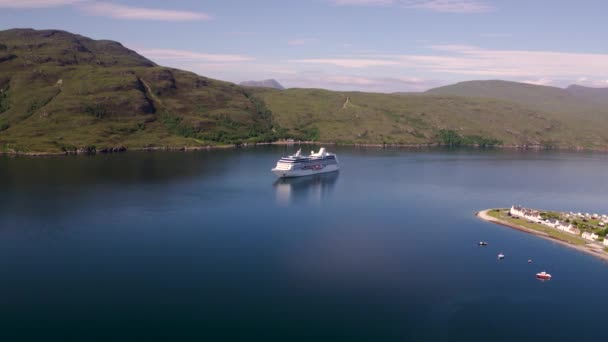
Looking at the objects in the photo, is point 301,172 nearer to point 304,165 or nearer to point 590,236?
point 304,165

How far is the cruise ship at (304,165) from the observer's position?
509 feet

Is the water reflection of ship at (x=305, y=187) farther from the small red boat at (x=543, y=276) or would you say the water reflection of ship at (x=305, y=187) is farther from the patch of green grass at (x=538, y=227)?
the small red boat at (x=543, y=276)

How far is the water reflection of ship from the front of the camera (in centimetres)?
12412

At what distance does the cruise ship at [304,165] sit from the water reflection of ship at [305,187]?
7.89 ft

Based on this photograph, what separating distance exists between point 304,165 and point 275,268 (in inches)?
3882

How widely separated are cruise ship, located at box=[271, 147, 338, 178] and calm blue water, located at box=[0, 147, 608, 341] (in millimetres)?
25088

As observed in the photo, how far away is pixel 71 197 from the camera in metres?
110

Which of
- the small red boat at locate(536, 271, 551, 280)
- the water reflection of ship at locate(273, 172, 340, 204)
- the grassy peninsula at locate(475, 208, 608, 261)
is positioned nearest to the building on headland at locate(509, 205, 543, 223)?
the grassy peninsula at locate(475, 208, 608, 261)

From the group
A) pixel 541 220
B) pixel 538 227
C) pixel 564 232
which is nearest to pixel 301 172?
pixel 541 220

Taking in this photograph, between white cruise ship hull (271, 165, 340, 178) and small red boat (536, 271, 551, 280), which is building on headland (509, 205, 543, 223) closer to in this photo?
small red boat (536, 271, 551, 280)

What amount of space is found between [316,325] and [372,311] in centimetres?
751

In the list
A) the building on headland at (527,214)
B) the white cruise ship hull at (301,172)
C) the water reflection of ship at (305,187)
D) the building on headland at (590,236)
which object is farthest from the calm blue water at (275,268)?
the white cruise ship hull at (301,172)

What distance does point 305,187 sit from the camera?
14175 centimetres

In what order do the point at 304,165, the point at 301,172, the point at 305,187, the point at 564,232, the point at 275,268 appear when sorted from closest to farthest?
the point at 275,268
the point at 564,232
the point at 305,187
the point at 301,172
the point at 304,165
